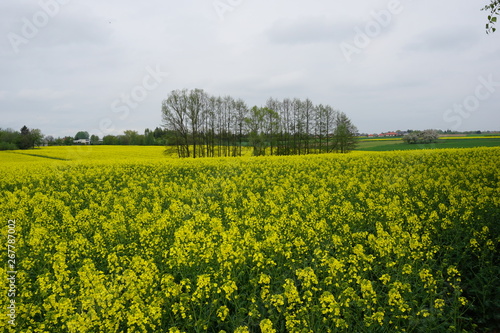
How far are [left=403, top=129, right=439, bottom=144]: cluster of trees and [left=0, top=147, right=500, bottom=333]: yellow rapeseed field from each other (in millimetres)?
58193

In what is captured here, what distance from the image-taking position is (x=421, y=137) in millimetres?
66438

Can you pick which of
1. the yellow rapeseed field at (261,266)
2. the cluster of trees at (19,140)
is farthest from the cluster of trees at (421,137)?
the cluster of trees at (19,140)

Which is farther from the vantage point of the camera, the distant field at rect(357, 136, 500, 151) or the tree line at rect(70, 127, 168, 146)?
the tree line at rect(70, 127, 168, 146)

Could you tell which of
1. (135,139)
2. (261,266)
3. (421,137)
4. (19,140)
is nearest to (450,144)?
(421,137)

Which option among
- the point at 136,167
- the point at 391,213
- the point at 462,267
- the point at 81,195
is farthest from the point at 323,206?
the point at 136,167

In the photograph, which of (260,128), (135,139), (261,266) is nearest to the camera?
(261,266)

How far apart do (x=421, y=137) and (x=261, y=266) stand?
7174 cm

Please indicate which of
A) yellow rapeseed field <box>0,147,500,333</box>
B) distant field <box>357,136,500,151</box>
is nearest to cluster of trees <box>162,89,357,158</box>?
distant field <box>357,136,500,151</box>

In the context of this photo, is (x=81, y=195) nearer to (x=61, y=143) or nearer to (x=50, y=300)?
(x=50, y=300)

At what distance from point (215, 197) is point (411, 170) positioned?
10960 millimetres

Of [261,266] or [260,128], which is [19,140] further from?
[261,266]

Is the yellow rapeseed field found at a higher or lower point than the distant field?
lower

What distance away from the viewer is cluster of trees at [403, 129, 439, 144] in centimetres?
Result: 6594

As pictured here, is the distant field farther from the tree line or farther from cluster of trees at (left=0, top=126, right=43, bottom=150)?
cluster of trees at (left=0, top=126, right=43, bottom=150)
